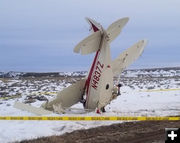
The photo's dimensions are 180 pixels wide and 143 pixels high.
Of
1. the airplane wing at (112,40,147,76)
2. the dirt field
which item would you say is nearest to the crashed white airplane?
the airplane wing at (112,40,147,76)

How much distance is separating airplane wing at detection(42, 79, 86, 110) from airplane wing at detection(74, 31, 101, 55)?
6.90 ft

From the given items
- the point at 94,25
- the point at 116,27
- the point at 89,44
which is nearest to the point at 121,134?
the point at 89,44

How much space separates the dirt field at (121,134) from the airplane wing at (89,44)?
3229 millimetres

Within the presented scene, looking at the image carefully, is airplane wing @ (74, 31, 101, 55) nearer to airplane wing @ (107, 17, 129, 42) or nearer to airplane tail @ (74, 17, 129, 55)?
airplane tail @ (74, 17, 129, 55)

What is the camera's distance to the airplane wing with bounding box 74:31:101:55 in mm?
13234

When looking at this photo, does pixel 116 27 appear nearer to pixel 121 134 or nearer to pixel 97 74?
pixel 97 74

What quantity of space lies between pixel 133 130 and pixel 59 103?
4.79m

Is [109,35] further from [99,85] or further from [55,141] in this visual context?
[55,141]

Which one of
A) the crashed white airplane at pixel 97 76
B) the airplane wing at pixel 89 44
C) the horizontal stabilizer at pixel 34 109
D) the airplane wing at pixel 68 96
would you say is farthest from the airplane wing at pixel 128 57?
the horizontal stabilizer at pixel 34 109

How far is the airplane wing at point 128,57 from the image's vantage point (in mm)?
16125

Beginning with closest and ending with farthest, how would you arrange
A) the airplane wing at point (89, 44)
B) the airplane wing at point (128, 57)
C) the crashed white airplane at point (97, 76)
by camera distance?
1. the airplane wing at point (89, 44)
2. the crashed white airplane at point (97, 76)
3. the airplane wing at point (128, 57)

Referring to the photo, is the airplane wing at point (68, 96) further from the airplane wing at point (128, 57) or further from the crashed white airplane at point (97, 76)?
the airplane wing at point (128, 57)

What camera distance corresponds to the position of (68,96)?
15.6 meters

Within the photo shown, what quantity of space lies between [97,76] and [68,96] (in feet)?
5.98
